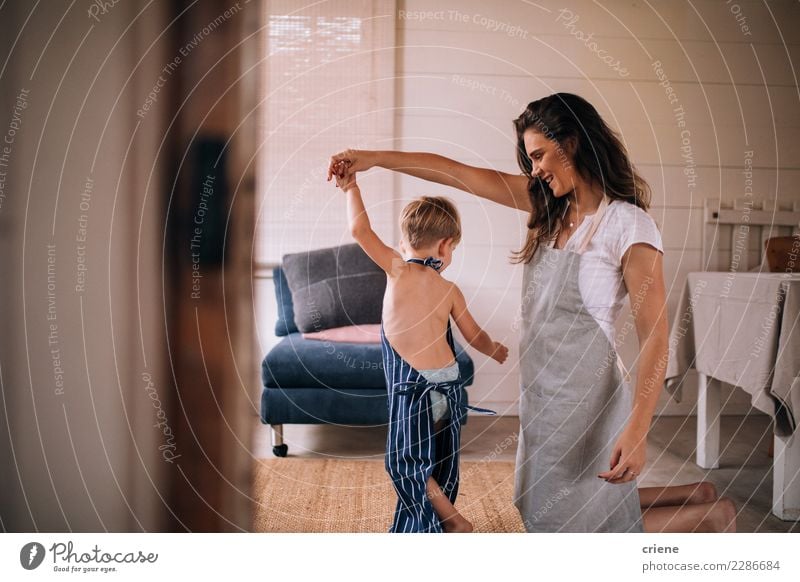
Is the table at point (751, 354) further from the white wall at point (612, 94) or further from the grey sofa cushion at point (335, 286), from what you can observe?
the grey sofa cushion at point (335, 286)

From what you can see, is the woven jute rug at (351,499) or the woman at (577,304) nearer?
the woman at (577,304)

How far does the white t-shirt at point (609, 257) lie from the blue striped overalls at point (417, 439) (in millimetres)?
215

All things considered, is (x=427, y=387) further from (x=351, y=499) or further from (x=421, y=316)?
(x=351, y=499)

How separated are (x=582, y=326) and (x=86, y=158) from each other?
0.80m

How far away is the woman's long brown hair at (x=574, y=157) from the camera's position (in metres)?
0.85

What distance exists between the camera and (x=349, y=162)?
89 centimetres

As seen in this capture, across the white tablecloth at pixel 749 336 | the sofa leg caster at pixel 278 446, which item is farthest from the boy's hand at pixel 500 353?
the sofa leg caster at pixel 278 446

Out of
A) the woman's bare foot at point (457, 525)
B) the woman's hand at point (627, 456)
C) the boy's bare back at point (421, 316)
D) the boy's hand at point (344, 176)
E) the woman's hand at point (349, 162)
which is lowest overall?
the woman's bare foot at point (457, 525)

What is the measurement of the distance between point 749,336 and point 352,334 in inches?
→ 28.3

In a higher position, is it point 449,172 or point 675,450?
point 449,172

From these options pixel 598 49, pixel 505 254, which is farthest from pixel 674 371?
pixel 598 49

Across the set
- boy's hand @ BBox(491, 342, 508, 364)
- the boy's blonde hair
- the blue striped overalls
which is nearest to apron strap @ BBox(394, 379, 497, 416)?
the blue striped overalls

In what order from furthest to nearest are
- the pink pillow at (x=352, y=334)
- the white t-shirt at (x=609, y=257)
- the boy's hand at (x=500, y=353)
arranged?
the pink pillow at (x=352, y=334) → the boy's hand at (x=500, y=353) → the white t-shirt at (x=609, y=257)

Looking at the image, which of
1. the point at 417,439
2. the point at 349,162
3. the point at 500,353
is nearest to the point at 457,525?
the point at 417,439
